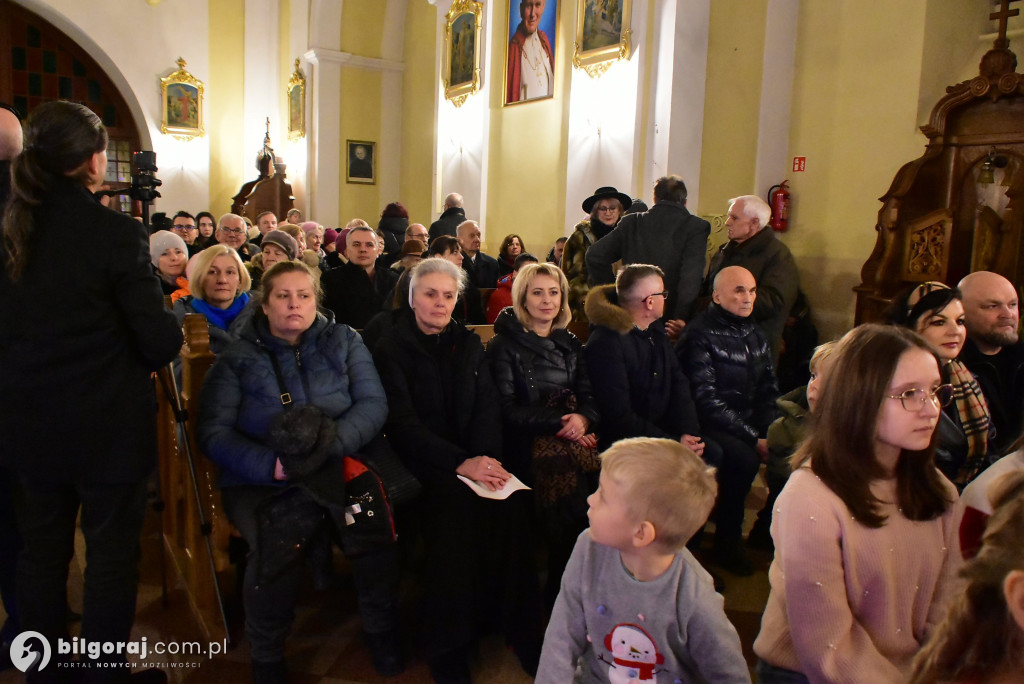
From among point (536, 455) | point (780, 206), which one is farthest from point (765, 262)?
point (536, 455)

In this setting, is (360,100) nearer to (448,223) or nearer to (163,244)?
(448,223)

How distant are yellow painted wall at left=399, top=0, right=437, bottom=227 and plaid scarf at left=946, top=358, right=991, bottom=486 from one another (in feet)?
34.4

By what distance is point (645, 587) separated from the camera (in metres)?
1.67

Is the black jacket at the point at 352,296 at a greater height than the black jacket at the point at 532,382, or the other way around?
the black jacket at the point at 352,296

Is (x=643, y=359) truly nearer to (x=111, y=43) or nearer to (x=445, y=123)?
(x=445, y=123)

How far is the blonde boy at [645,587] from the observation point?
162 cm

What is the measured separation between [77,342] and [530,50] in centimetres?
785

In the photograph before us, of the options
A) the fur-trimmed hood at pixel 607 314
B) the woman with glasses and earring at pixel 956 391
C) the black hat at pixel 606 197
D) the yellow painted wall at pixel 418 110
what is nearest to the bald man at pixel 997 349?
the woman with glasses and earring at pixel 956 391

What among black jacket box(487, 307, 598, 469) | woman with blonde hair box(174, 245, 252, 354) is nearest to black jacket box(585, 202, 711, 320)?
black jacket box(487, 307, 598, 469)

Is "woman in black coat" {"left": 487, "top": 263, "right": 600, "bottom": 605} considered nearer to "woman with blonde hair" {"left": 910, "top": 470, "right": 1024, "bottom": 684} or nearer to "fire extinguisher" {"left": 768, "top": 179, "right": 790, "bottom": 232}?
"woman with blonde hair" {"left": 910, "top": 470, "right": 1024, "bottom": 684}

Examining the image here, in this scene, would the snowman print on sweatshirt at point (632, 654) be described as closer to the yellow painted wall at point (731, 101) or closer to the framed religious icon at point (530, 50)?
the yellow painted wall at point (731, 101)

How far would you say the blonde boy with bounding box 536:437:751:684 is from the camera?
1619 mm

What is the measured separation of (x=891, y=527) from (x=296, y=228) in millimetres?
5440

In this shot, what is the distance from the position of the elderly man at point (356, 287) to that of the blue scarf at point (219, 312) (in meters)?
1.17
